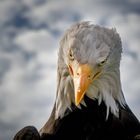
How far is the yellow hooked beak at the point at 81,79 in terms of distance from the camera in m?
9.65

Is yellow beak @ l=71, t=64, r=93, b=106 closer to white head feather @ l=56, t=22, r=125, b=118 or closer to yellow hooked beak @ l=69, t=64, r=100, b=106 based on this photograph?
yellow hooked beak @ l=69, t=64, r=100, b=106

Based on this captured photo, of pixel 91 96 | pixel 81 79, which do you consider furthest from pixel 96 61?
pixel 91 96

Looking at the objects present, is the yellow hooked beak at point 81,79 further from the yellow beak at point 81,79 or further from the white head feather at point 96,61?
the white head feather at point 96,61

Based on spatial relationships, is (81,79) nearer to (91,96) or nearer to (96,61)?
(96,61)

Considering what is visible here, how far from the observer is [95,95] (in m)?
10.5

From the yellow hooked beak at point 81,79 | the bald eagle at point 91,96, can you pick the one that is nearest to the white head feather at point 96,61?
the bald eagle at point 91,96

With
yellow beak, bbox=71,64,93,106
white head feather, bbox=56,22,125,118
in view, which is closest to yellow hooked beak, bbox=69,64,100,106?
yellow beak, bbox=71,64,93,106

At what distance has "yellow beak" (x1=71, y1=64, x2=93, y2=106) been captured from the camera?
9.66m

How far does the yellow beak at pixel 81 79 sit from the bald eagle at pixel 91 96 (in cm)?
3

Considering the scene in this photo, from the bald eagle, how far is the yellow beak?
3 centimetres

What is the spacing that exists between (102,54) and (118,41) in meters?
0.72

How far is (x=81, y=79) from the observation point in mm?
9758

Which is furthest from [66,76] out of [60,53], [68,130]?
[68,130]

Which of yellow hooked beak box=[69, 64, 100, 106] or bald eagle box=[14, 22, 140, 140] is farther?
bald eagle box=[14, 22, 140, 140]
